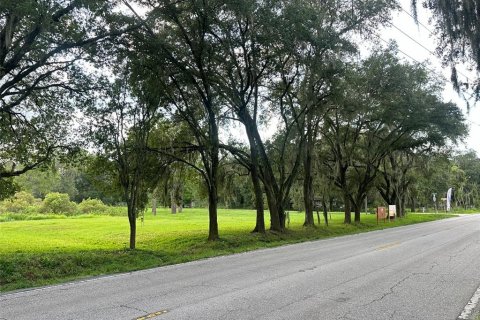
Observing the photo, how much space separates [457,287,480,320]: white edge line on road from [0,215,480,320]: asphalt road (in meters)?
0.08

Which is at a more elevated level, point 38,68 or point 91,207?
point 38,68

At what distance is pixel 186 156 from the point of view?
69.1ft

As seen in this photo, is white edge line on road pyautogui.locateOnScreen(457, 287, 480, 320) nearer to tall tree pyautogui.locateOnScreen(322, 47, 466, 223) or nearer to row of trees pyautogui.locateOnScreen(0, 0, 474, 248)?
row of trees pyautogui.locateOnScreen(0, 0, 474, 248)

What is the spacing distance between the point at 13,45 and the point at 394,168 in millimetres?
34883

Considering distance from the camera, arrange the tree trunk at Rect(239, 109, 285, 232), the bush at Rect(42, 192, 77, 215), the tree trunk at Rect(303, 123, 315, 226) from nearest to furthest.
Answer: the tree trunk at Rect(239, 109, 285, 232) → the tree trunk at Rect(303, 123, 315, 226) → the bush at Rect(42, 192, 77, 215)

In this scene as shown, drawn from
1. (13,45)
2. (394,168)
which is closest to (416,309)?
(13,45)

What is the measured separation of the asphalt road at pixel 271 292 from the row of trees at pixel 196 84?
5790 millimetres

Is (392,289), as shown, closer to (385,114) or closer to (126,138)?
(126,138)

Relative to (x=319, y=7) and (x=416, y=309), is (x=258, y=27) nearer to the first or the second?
(x=319, y=7)

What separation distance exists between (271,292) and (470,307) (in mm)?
3253

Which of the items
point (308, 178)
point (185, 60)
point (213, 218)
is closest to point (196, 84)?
point (185, 60)

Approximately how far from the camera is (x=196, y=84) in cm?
1722

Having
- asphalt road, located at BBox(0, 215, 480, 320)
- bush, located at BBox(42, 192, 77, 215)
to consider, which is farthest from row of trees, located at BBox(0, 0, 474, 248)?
bush, located at BBox(42, 192, 77, 215)

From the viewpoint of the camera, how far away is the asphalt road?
6.22 m
